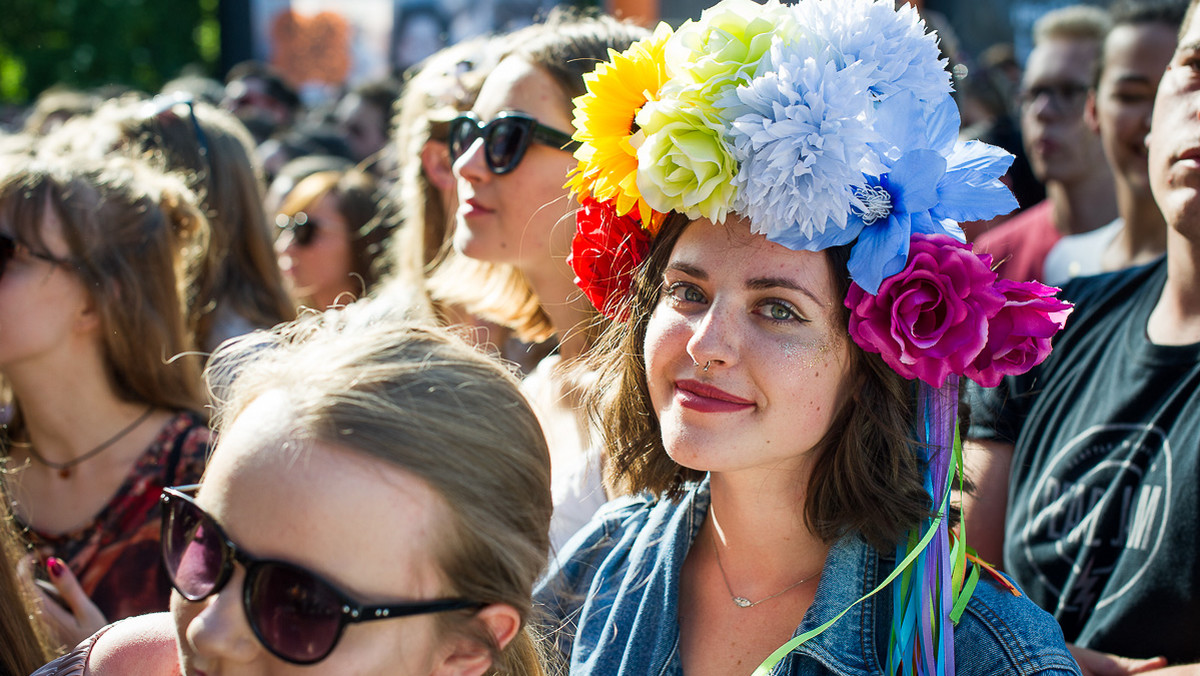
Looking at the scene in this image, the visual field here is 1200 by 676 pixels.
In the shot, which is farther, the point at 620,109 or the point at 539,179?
the point at 539,179

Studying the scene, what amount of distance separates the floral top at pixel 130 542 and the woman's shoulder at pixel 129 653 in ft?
3.17

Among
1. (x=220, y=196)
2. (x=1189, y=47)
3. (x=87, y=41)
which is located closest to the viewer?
(x=1189, y=47)

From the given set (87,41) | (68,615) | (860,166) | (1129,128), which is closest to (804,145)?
(860,166)

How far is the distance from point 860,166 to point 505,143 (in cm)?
138

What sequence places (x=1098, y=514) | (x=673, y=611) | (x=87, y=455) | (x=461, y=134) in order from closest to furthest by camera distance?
1. (x=673, y=611)
2. (x=1098, y=514)
3. (x=87, y=455)
4. (x=461, y=134)

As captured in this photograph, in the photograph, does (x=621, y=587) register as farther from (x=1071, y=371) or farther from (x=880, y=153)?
(x=1071, y=371)

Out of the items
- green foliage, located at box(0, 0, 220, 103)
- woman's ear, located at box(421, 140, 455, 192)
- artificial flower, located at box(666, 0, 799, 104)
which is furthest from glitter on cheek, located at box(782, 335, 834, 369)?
green foliage, located at box(0, 0, 220, 103)

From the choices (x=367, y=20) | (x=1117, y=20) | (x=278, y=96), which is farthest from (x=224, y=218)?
(x=367, y=20)

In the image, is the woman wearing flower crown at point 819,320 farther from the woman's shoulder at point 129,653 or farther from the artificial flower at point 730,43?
the woman's shoulder at point 129,653

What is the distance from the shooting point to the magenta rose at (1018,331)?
1738 mm

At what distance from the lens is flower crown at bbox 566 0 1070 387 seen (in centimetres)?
172

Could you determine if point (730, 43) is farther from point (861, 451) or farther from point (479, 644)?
point (479, 644)

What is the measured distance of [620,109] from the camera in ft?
6.55

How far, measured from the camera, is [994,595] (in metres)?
1.83
